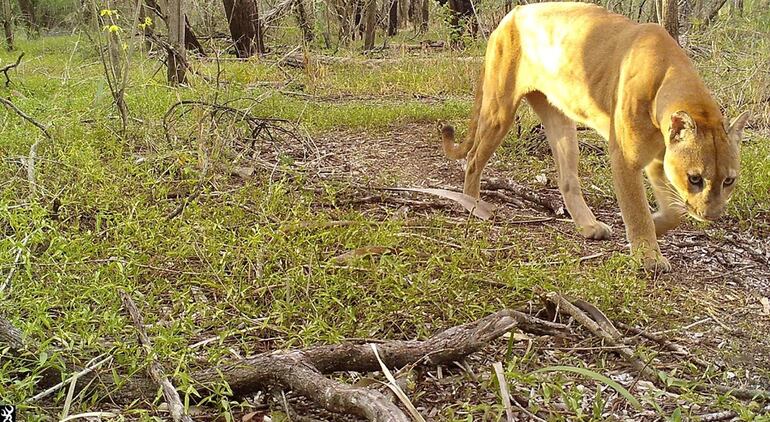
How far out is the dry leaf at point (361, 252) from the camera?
273 cm

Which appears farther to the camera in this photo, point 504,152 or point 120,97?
point 504,152

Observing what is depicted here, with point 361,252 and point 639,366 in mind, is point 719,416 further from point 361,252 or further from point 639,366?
point 361,252

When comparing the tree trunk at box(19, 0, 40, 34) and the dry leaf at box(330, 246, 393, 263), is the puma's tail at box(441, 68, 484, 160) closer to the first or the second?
the dry leaf at box(330, 246, 393, 263)

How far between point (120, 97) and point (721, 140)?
3301mm

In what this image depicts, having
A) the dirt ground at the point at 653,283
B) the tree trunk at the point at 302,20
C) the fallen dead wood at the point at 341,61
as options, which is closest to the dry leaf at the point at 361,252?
the dirt ground at the point at 653,283

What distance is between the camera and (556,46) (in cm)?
399

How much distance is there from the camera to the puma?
3.17m

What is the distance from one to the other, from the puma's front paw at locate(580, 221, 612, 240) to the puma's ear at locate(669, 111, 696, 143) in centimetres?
86

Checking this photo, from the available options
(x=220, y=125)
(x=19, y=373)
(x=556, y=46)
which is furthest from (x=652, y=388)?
(x=220, y=125)

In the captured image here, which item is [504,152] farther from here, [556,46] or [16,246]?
[16,246]

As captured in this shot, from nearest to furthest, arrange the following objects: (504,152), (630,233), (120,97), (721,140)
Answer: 1. (721,140)
2. (630,233)
3. (120,97)
4. (504,152)

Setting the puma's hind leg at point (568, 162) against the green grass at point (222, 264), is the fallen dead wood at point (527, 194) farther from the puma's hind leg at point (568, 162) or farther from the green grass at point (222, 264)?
the green grass at point (222, 264)

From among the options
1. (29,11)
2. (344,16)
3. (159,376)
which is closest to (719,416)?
(159,376)

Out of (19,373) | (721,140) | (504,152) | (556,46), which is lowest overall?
(504,152)
